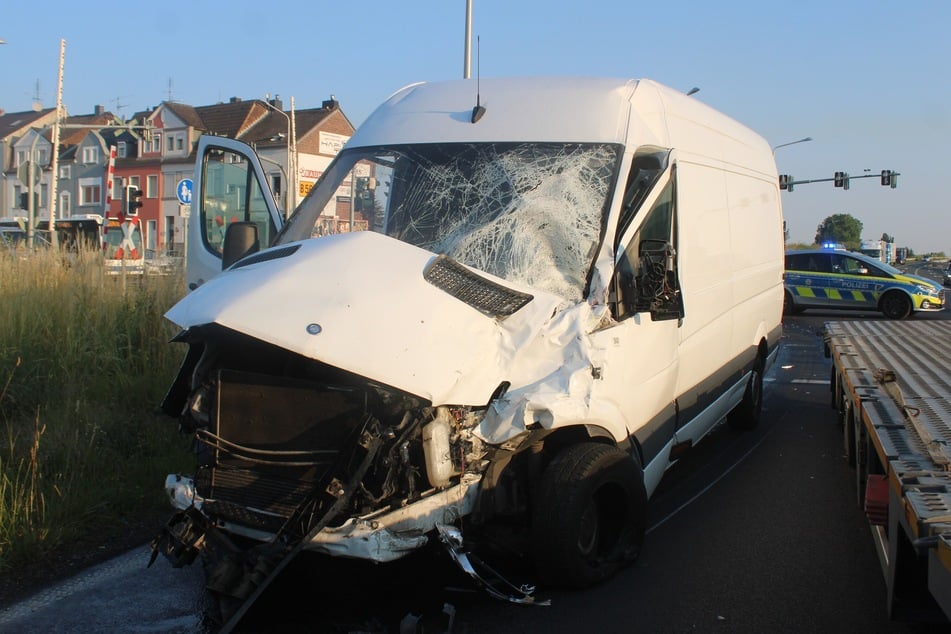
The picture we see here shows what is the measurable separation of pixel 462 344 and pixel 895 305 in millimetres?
23093

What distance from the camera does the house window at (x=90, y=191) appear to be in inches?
2724

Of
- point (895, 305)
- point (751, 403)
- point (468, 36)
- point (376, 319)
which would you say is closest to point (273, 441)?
point (376, 319)

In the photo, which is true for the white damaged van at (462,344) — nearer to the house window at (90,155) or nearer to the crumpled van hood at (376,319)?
the crumpled van hood at (376,319)

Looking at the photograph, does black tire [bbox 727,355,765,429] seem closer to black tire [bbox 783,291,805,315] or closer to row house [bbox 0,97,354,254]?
black tire [bbox 783,291,805,315]

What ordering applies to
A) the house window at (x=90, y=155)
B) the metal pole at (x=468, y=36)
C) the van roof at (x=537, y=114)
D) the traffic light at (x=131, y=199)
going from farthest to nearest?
the house window at (x=90, y=155)
the traffic light at (x=131, y=199)
the metal pole at (x=468, y=36)
the van roof at (x=537, y=114)

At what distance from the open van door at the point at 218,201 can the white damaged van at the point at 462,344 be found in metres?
1.16

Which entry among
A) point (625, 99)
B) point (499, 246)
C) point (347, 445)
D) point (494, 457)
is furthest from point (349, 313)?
point (625, 99)

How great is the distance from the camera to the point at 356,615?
4391 millimetres

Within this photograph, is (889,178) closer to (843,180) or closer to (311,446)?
(843,180)

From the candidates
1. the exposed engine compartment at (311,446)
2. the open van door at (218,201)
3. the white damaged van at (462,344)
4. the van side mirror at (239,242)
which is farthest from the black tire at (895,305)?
the exposed engine compartment at (311,446)

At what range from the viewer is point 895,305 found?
24172mm

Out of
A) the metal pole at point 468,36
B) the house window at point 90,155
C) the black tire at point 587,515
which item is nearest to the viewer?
the black tire at point 587,515

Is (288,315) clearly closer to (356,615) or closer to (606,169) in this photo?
(356,615)

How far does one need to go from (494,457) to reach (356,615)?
105cm
